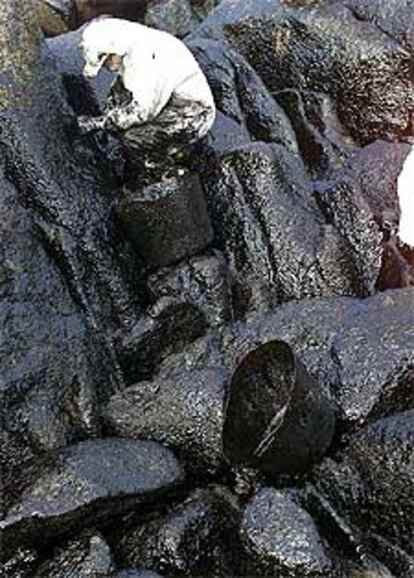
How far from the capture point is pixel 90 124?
7184mm

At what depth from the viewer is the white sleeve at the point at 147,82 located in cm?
670

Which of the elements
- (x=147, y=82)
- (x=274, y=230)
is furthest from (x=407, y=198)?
(x=147, y=82)

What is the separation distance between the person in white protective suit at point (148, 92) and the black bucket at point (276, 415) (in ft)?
6.19

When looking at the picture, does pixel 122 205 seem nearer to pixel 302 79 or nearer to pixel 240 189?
pixel 240 189

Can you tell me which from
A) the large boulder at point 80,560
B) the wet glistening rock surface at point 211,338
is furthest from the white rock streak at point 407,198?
the large boulder at point 80,560

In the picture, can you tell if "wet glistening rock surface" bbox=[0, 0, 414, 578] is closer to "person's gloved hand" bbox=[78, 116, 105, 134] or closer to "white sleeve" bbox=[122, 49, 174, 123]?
"person's gloved hand" bbox=[78, 116, 105, 134]

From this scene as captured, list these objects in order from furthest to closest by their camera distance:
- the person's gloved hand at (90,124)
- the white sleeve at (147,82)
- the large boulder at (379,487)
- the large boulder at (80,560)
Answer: the person's gloved hand at (90,124) < the white sleeve at (147,82) < the large boulder at (379,487) < the large boulder at (80,560)

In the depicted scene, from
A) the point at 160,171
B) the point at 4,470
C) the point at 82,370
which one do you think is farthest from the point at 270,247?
the point at 4,470

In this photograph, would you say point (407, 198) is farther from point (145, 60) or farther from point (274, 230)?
point (145, 60)

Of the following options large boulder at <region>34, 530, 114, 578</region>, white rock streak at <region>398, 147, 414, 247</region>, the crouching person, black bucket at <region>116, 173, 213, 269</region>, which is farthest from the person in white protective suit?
large boulder at <region>34, 530, 114, 578</region>

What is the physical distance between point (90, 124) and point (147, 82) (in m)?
0.66

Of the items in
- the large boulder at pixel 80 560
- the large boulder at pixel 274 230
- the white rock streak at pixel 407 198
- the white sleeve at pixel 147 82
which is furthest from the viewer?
the large boulder at pixel 274 230

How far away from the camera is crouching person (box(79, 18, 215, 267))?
6773mm

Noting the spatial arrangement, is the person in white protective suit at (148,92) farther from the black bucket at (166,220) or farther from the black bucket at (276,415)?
the black bucket at (276,415)
